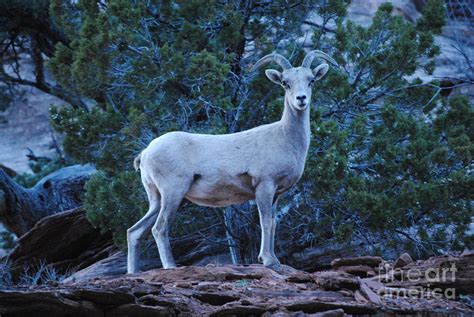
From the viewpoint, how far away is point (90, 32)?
12484 millimetres

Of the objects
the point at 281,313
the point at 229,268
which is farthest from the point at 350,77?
the point at 281,313

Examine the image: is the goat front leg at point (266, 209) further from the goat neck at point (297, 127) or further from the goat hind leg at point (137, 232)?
the goat hind leg at point (137, 232)

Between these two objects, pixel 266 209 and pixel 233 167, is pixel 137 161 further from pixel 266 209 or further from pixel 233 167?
pixel 266 209

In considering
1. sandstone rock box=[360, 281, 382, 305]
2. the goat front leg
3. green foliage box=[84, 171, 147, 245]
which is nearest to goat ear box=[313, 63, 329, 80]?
the goat front leg

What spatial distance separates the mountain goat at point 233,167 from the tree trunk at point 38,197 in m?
6.46

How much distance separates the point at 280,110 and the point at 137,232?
403 centimetres

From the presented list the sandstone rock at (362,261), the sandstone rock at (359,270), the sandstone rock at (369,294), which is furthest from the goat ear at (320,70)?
the sandstone rock at (369,294)

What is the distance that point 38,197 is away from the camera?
15523 mm

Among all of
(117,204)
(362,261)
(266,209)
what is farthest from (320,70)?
(117,204)

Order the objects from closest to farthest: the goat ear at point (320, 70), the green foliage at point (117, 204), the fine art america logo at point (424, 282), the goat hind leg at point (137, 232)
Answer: the fine art america logo at point (424, 282) < the goat hind leg at point (137, 232) < the goat ear at point (320, 70) < the green foliage at point (117, 204)

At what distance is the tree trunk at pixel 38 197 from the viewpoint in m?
14.8

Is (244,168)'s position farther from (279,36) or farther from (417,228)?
(279,36)

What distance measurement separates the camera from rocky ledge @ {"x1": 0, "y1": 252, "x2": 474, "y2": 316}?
6211 millimetres

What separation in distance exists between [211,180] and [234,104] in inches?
168
